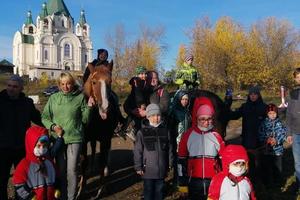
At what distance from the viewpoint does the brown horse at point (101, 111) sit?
6.06 metres

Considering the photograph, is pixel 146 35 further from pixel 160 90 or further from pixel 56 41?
pixel 56 41

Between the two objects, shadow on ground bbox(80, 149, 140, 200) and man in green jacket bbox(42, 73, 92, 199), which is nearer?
man in green jacket bbox(42, 73, 92, 199)

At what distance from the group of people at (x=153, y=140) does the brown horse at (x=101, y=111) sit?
11.0 inches

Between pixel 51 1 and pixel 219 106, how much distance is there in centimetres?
11154

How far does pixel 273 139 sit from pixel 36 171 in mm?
4386

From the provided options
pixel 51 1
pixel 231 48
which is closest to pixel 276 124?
pixel 231 48

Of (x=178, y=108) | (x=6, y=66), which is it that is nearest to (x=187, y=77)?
(x=178, y=108)

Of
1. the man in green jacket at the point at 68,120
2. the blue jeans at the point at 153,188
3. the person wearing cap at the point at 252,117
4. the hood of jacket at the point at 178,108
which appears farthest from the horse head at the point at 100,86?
the person wearing cap at the point at 252,117

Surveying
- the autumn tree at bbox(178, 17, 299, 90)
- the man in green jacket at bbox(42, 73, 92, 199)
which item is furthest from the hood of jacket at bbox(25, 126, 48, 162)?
the autumn tree at bbox(178, 17, 299, 90)

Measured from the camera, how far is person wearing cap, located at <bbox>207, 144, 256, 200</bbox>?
3.95 m

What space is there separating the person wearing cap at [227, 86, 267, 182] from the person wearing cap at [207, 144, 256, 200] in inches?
121

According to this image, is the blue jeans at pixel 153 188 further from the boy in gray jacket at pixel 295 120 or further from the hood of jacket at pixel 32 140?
the boy in gray jacket at pixel 295 120

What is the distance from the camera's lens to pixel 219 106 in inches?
263

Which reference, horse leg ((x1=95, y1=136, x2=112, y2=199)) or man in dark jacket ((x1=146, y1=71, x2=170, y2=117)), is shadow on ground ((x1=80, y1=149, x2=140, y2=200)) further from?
man in dark jacket ((x1=146, y1=71, x2=170, y2=117))
